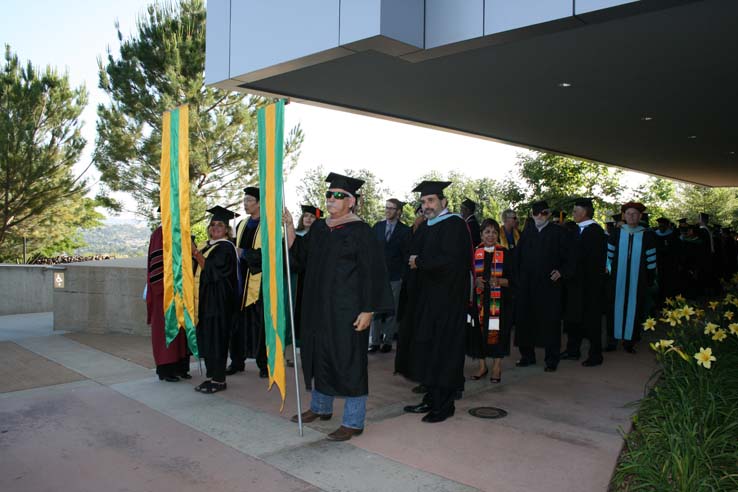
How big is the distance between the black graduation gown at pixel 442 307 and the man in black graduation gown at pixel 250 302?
186 centimetres

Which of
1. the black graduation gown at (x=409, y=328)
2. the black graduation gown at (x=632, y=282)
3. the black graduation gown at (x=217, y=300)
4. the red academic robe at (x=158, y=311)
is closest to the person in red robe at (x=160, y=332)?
the red academic robe at (x=158, y=311)

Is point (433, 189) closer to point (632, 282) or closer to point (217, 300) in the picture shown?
point (217, 300)

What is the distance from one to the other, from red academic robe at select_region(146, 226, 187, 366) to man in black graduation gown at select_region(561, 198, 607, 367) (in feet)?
14.8

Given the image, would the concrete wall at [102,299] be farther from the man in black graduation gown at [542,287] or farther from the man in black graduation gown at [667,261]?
the man in black graduation gown at [667,261]

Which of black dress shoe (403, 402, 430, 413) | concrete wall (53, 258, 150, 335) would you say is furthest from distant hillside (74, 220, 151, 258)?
black dress shoe (403, 402, 430, 413)

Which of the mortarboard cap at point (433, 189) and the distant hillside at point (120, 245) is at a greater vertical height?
the mortarboard cap at point (433, 189)

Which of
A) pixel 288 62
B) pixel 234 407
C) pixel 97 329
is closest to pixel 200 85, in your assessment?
pixel 97 329

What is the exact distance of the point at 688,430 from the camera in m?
3.60

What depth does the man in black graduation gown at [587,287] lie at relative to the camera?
284 inches

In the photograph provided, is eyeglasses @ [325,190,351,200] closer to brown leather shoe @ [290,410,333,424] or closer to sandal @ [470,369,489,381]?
brown leather shoe @ [290,410,333,424]

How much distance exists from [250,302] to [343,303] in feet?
6.53

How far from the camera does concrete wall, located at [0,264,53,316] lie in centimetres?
1339

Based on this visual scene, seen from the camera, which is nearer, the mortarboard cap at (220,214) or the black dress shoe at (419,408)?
the black dress shoe at (419,408)

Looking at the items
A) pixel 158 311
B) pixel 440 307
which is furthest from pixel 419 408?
pixel 158 311
